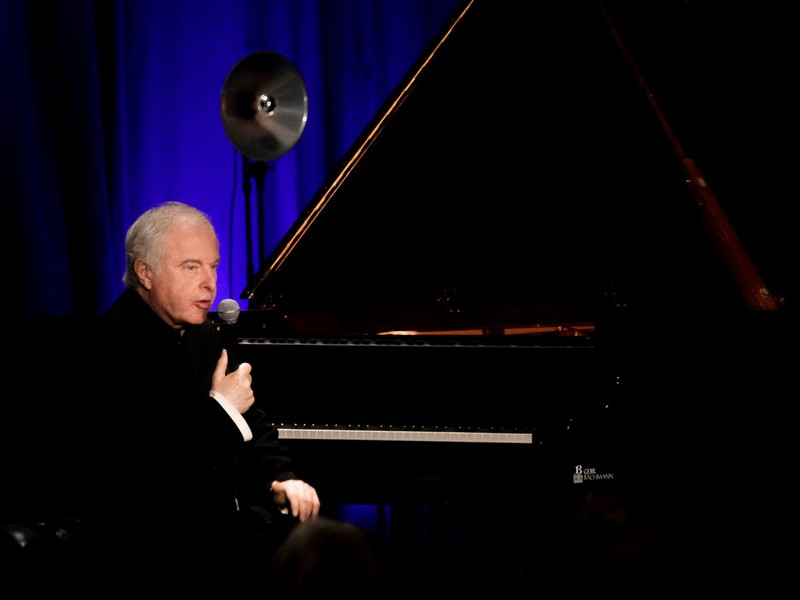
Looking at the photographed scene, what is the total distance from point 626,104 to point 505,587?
206 cm

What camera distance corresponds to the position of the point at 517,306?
4.13 m

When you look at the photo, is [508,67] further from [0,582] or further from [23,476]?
[0,582]

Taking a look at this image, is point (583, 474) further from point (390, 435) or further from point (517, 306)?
point (517, 306)

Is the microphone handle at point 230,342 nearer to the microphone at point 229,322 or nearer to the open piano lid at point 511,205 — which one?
the microphone at point 229,322

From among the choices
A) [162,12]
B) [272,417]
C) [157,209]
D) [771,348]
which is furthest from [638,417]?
[162,12]

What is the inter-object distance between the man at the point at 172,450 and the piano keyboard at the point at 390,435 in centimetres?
64

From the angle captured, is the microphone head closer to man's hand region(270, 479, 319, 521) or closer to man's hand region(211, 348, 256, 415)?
man's hand region(211, 348, 256, 415)

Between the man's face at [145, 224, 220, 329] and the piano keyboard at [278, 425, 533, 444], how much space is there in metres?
0.85

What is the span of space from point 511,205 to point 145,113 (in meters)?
2.28

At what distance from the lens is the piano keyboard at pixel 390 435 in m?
3.37

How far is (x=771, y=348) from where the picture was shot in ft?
9.57

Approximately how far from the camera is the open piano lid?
12.9ft

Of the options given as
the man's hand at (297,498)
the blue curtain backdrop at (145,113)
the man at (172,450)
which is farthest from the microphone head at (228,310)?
the blue curtain backdrop at (145,113)

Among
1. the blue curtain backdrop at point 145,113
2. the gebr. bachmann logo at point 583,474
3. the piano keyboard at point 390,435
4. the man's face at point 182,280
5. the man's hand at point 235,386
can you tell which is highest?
the blue curtain backdrop at point 145,113
